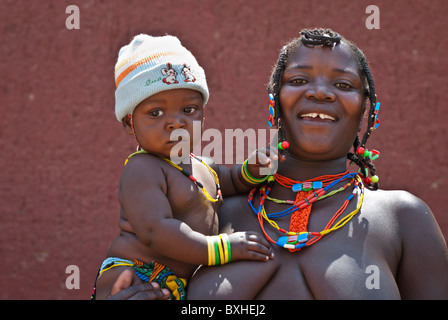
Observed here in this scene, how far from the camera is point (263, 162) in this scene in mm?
2619

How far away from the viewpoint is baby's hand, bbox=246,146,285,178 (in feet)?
8.52

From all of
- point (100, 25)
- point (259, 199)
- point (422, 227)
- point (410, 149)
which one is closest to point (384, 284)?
point (422, 227)

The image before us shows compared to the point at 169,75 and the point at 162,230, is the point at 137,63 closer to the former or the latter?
the point at 169,75

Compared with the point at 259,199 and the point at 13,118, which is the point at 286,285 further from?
the point at 13,118

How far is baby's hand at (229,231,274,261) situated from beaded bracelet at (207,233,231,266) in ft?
0.07

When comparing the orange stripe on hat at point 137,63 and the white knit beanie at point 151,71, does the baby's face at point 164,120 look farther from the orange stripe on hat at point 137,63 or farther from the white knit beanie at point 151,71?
the orange stripe on hat at point 137,63

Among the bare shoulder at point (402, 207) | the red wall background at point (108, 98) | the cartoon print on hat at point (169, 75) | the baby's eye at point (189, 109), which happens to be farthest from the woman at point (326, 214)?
the red wall background at point (108, 98)

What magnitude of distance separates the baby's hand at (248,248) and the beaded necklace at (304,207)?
8cm

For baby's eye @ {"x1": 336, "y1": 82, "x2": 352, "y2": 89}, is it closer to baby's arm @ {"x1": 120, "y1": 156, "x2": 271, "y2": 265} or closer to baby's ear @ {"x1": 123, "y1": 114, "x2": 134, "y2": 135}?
baby's arm @ {"x1": 120, "y1": 156, "x2": 271, "y2": 265}

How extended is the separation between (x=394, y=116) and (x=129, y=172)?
129 inches

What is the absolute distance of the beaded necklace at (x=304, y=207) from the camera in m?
2.33

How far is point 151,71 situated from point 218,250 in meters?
0.84

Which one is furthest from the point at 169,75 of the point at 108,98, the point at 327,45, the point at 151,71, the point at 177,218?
the point at 108,98

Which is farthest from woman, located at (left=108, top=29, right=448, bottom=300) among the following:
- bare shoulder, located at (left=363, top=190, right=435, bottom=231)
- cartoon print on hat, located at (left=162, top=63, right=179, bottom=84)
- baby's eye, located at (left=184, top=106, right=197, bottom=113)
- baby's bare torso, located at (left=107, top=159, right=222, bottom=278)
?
cartoon print on hat, located at (left=162, top=63, right=179, bottom=84)
